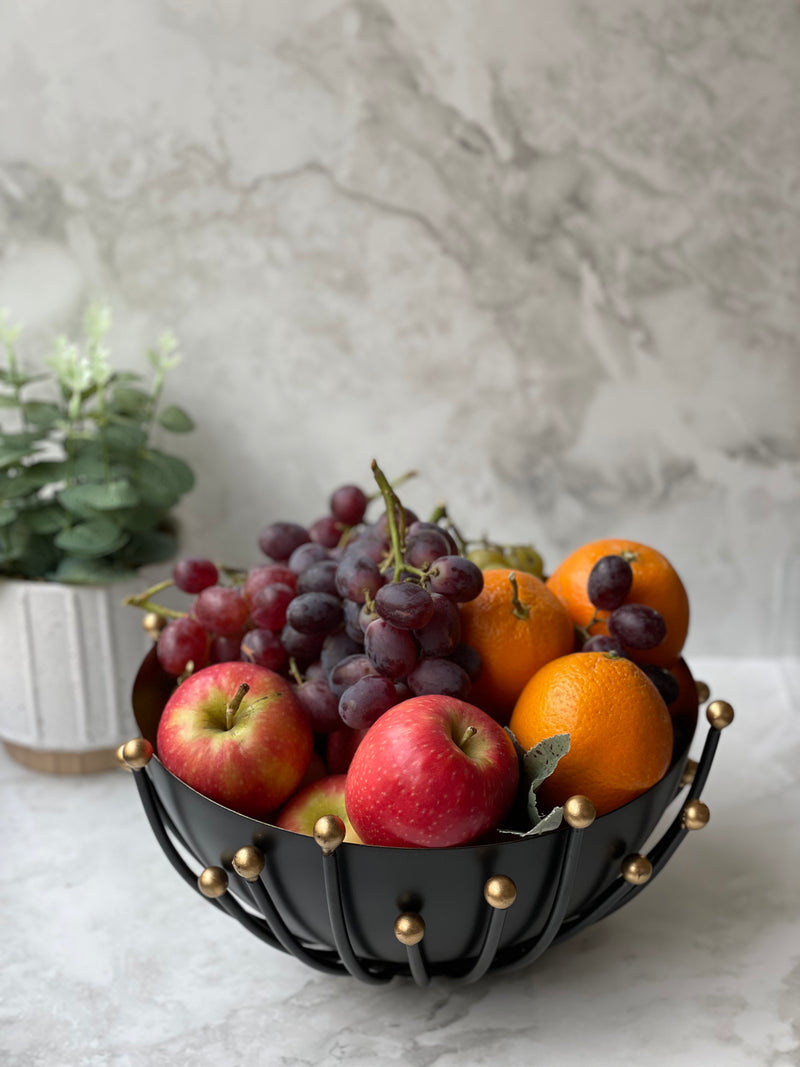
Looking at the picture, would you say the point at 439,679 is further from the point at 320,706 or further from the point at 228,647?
the point at 228,647

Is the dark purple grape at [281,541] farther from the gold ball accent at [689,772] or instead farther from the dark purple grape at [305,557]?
the gold ball accent at [689,772]

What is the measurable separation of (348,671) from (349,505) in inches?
8.1

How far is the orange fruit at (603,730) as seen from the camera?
53cm

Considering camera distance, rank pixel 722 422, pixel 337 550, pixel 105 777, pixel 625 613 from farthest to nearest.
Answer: pixel 722 422 → pixel 105 777 → pixel 337 550 → pixel 625 613

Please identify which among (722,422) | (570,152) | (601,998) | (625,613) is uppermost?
(570,152)

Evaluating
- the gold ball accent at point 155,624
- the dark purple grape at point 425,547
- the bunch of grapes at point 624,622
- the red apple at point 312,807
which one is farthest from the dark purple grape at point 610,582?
the gold ball accent at point 155,624

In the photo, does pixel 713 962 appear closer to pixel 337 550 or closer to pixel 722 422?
pixel 337 550

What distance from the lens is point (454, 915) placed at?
1.66 ft

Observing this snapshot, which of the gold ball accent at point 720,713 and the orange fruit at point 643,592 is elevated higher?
the orange fruit at point 643,592

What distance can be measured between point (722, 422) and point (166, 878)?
2.46 feet

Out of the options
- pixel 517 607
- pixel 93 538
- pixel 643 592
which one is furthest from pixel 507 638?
pixel 93 538

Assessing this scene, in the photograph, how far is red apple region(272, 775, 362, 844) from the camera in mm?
553

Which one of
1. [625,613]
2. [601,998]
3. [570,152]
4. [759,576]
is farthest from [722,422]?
[601,998]

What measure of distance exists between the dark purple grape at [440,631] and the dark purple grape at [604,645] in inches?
4.2
